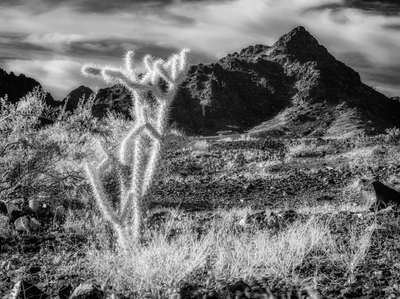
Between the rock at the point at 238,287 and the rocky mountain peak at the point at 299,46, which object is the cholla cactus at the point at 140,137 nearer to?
the rock at the point at 238,287

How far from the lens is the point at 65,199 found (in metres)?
9.14

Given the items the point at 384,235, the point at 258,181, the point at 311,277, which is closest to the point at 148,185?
the point at 311,277

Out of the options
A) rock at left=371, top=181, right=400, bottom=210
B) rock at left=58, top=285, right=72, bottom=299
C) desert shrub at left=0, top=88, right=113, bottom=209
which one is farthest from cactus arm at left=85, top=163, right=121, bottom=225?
rock at left=371, top=181, right=400, bottom=210

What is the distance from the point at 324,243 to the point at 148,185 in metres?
2.27

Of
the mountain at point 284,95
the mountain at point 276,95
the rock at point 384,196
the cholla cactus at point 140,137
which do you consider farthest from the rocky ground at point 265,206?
the mountain at point 284,95

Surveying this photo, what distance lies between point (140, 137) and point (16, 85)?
82947 mm

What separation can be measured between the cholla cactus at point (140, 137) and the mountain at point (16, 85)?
251 feet

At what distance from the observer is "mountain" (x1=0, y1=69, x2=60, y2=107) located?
261 feet

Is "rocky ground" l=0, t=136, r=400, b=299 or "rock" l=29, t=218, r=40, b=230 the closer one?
"rocky ground" l=0, t=136, r=400, b=299

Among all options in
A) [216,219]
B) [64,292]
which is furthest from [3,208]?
[64,292]

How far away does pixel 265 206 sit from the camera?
10367 mm

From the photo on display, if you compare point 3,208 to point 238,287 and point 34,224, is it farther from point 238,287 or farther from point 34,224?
point 238,287

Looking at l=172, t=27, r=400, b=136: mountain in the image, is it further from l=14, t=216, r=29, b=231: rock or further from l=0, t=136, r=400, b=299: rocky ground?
l=14, t=216, r=29, b=231: rock

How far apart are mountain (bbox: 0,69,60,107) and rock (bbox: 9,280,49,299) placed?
3112 inches
